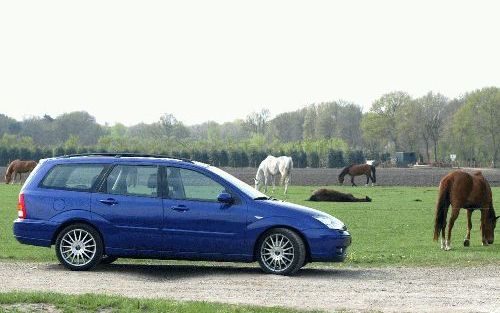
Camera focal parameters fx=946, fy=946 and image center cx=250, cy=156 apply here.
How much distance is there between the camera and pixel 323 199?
43.0 meters

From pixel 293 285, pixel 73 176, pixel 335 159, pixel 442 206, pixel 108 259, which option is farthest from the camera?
pixel 335 159

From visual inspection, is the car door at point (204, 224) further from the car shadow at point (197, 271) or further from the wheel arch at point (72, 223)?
the wheel arch at point (72, 223)

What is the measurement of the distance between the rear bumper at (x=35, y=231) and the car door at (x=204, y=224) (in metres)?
1.89

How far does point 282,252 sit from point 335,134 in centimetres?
13236

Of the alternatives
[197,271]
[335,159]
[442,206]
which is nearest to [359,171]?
[335,159]

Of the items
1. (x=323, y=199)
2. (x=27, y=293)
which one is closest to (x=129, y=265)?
(x=27, y=293)

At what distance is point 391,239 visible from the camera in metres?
23.3

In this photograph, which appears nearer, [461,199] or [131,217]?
[131,217]

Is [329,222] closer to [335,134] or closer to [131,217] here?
[131,217]

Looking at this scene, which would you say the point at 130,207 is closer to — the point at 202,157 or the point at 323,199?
the point at 323,199

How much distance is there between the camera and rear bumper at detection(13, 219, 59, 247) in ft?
49.7

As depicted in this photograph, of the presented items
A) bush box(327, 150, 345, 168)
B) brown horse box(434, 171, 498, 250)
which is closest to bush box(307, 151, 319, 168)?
bush box(327, 150, 345, 168)

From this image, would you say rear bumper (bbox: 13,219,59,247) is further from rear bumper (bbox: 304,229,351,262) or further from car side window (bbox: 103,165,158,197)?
rear bumper (bbox: 304,229,351,262)

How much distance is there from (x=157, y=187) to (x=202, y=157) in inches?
3335
